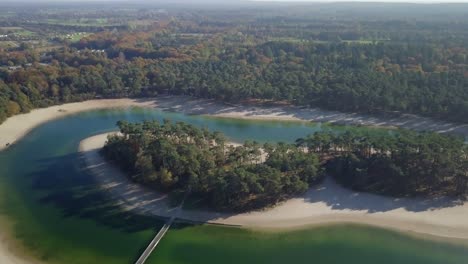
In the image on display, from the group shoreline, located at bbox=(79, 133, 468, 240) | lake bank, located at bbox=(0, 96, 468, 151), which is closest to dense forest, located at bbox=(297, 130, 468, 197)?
shoreline, located at bbox=(79, 133, 468, 240)

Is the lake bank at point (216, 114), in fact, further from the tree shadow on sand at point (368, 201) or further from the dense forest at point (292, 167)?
the tree shadow on sand at point (368, 201)

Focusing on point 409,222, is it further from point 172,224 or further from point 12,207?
point 12,207

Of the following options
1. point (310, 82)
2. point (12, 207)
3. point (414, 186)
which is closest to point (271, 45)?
point (310, 82)

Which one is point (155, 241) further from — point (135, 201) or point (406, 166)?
point (406, 166)

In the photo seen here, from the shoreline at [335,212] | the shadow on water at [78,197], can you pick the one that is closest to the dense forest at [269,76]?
the shadow on water at [78,197]

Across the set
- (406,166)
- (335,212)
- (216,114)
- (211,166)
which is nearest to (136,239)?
(211,166)

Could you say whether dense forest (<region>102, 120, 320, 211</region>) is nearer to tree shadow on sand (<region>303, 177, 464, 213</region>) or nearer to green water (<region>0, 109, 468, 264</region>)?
tree shadow on sand (<region>303, 177, 464, 213</region>)
